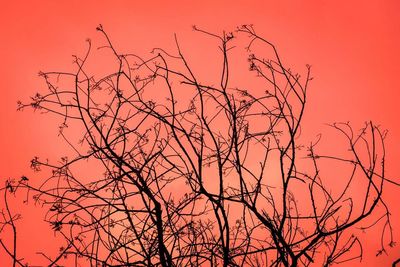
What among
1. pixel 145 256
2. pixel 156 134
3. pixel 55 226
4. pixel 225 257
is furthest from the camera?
pixel 156 134

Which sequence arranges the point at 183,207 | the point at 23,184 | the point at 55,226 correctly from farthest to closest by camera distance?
the point at 183,207
the point at 23,184
the point at 55,226

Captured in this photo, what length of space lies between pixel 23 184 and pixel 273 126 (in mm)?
1681

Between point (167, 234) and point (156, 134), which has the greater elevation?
point (156, 134)

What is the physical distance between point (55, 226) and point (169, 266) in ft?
2.12

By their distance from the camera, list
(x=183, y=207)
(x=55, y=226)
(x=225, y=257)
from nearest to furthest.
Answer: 1. (x=55, y=226)
2. (x=225, y=257)
3. (x=183, y=207)

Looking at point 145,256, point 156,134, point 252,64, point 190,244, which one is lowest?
point 145,256

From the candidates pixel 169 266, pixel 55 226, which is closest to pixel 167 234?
pixel 169 266

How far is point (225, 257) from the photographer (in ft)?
7.52

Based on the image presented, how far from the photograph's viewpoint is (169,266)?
2326 mm

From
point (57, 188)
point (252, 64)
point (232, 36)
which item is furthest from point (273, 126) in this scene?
point (57, 188)

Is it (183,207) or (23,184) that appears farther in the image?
(183,207)

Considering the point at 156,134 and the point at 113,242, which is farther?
the point at 156,134

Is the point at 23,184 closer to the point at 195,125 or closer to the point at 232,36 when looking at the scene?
the point at 195,125

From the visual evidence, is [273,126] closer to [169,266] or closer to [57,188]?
[169,266]
